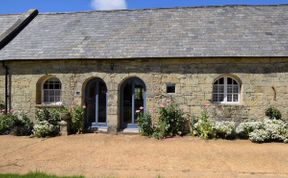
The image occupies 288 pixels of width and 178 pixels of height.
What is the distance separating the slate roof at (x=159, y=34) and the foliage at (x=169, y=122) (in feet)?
7.26

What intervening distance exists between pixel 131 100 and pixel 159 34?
127 inches

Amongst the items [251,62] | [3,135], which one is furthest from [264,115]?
[3,135]

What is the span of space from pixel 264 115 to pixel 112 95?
6.18m

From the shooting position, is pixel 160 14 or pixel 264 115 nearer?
pixel 264 115

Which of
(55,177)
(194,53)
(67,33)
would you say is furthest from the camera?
(67,33)

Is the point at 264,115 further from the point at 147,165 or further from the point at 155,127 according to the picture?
the point at 147,165

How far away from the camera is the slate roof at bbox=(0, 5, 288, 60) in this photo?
13.9 metres

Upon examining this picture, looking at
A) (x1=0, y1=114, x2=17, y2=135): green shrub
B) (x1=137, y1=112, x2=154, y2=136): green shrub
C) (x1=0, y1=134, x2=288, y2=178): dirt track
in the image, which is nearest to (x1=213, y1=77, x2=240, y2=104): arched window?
(x1=0, y1=134, x2=288, y2=178): dirt track

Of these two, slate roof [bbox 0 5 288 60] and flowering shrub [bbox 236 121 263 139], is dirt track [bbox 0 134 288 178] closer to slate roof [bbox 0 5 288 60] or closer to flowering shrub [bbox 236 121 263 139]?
flowering shrub [bbox 236 121 263 139]

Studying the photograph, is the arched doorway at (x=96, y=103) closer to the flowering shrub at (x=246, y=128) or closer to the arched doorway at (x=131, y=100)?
the arched doorway at (x=131, y=100)

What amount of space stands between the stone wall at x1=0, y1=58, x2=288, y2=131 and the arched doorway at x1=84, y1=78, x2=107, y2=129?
474 millimetres

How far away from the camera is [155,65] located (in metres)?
13.9

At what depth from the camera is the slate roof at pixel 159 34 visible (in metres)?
13.9

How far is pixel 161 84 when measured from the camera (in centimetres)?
1390
